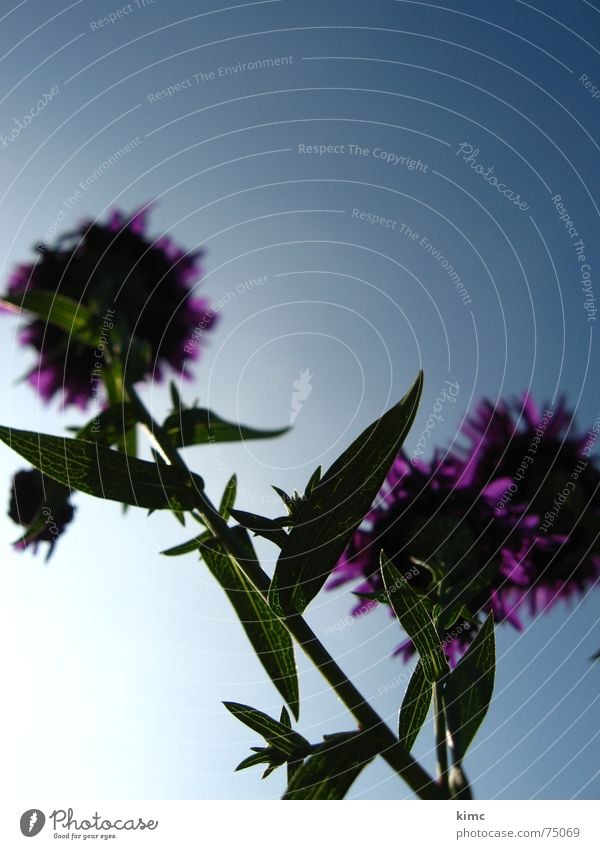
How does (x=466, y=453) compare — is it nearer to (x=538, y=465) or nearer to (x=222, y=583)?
(x=538, y=465)

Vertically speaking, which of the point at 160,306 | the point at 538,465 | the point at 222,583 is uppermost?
the point at 160,306

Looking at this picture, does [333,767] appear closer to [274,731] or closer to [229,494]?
[274,731]

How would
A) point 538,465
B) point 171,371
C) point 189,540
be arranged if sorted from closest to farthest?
point 189,540
point 538,465
point 171,371

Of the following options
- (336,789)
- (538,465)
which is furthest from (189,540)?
(538,465)

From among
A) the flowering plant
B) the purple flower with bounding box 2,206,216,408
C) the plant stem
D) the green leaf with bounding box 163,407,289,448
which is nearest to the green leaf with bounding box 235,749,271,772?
the flowering plant

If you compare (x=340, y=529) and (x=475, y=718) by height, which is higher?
(x=340, y=529)

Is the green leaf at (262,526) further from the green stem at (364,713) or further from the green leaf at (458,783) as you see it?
the green leaf at (458,783)
